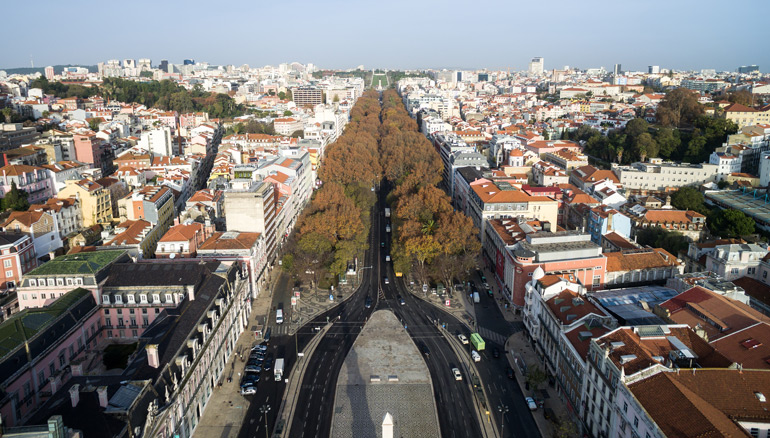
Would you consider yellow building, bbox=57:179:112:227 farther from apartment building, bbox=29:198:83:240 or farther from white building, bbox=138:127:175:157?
white building, bbox=138:127:175:157

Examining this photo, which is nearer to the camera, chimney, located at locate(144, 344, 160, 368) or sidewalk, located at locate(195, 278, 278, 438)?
chimney, located at locate(144, 344, 160, 368)

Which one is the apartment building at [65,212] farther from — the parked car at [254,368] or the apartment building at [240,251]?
the parked car at [254,368]

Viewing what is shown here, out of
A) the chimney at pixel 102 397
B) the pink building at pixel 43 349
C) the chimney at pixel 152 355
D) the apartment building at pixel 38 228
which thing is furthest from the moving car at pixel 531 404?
the apartment building at pixel 38 228

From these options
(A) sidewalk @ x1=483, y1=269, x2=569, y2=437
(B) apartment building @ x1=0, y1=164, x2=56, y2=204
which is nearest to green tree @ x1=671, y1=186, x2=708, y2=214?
(A) sidewalk @ x1=483, y1=269, x2=569, y2=437

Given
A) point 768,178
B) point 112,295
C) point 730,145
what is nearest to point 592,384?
point 112,295

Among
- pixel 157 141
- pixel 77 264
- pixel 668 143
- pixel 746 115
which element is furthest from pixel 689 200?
pixel 157 141

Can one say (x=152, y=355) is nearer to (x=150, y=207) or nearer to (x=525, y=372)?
(x=525, y=372)

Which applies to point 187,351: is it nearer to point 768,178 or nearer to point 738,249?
point 738,249
